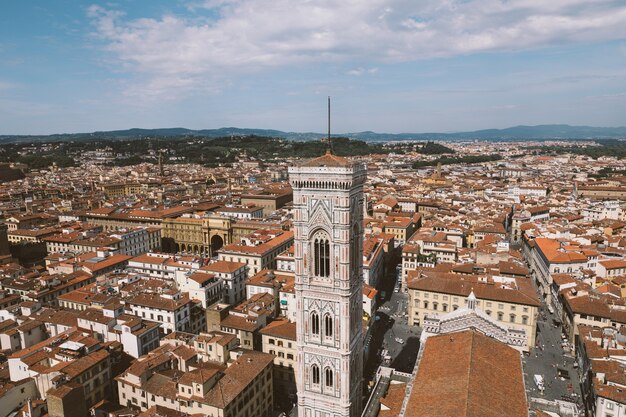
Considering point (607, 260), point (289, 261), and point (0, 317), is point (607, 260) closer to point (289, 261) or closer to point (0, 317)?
point (289, 261)

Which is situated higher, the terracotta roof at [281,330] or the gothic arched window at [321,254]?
the gothic arched window at [321,254]

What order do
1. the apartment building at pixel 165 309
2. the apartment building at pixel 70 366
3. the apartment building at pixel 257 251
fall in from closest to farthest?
the apartment building at pixel 70 366, the apartment building at pixel 165 309, the apartment building at pixel 257 251

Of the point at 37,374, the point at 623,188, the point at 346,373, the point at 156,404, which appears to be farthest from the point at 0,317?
the point at 623,188

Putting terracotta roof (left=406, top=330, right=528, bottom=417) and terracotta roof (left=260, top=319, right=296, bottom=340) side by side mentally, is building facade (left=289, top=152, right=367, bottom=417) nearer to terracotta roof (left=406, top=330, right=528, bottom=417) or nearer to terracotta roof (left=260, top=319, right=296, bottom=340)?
terracotta roof (left=406, top=330, right=528, bottom=417)

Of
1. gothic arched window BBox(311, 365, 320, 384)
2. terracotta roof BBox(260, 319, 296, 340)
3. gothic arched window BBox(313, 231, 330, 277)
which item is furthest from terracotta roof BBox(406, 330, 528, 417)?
terracotta roof BBox(260, 319, 296, 340)

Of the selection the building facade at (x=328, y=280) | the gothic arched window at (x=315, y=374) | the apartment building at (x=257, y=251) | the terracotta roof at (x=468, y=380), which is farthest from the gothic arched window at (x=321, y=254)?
the apartment building at (x=257, y=251)

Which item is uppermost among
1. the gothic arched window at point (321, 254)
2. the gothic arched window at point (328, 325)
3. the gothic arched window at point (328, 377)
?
the gothic arched window at point (321, 254)

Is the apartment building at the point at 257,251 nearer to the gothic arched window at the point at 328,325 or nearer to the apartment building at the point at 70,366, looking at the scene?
the apartment building at the point at 70,366

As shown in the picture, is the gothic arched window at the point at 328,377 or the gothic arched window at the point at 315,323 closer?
the gothic arched window at the point at 315,323
